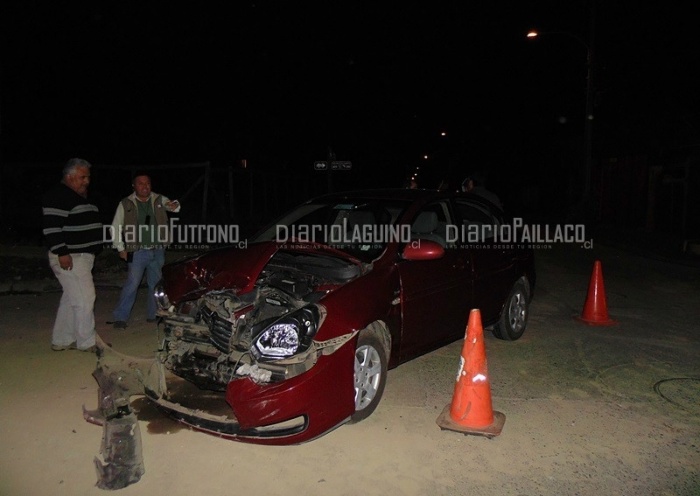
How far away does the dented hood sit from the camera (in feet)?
13.8

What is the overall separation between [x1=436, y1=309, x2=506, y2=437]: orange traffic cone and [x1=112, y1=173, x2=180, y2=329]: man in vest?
376 centimetres

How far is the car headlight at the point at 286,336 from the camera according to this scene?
3633mm

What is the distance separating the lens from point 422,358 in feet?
19.0

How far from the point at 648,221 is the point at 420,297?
57.2 ft

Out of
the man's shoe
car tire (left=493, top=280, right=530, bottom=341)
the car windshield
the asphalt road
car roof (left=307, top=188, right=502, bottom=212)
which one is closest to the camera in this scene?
the asphalt road

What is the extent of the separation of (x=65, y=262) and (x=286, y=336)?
9.26 ft

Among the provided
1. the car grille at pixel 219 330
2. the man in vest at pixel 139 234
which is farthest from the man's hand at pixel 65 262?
the car grille at pixel 219 330

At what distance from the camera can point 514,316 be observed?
21.1ft

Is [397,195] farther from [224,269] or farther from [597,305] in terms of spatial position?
[597,305]

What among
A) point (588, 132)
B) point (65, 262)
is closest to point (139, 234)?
point (65, 262)

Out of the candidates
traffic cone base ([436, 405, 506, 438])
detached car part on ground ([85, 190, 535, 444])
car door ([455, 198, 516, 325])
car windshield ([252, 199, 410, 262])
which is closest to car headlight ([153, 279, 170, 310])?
detached car part on ground ([85, 190, 535, 444])

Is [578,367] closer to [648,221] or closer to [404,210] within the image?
[404,210]

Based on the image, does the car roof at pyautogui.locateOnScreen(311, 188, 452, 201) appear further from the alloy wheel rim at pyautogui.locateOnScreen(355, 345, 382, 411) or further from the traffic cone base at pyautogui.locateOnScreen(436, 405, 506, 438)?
the traffic cone base at pyautogui.locateOnScreen(436, 405, 506, 438)

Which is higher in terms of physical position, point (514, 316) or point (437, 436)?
point (514, 316)
